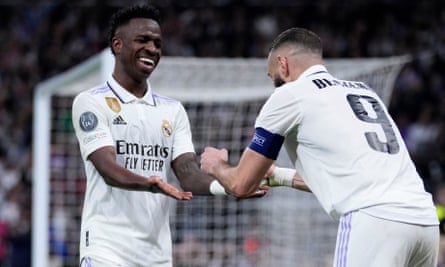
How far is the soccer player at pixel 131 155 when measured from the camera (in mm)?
5266

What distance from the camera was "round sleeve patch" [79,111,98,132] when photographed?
5336 mm

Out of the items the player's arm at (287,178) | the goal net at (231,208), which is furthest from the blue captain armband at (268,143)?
the goal net at (231,208)

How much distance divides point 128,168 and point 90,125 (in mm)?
311

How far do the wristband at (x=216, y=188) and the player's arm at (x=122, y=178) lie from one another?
1.21 ft

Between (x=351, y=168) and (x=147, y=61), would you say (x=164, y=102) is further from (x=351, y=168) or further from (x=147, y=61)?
(x=351, y=168)

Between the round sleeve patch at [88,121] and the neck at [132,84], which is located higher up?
the neck at [132,84]

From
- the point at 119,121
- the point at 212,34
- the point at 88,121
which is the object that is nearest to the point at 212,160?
the point at 119,121

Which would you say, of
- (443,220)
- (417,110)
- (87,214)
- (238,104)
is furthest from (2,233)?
(87,214)

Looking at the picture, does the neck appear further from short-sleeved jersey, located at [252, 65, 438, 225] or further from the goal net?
the goal net

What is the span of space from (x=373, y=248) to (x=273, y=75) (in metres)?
1.06

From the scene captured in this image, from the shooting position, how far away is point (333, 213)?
4.71 metres

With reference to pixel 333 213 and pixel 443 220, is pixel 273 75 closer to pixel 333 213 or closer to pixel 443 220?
pixel 333 213

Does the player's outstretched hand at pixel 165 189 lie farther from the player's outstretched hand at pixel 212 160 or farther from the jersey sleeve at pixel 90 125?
the jersey sleeve at pixel 90 125

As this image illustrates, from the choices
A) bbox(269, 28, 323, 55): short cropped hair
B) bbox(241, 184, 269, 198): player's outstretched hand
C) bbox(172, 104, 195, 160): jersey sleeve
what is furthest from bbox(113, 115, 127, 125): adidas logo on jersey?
bbox(269, 28, 323, 55): short cropped hair
